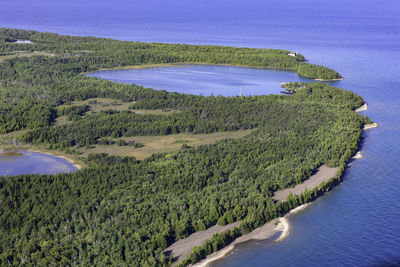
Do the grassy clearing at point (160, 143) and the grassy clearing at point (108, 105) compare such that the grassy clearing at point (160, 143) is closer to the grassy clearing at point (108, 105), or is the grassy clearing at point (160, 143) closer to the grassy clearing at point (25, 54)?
the grassy clearing at point (108, 105)

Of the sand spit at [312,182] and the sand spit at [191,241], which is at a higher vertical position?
the sand spit at [312,182]

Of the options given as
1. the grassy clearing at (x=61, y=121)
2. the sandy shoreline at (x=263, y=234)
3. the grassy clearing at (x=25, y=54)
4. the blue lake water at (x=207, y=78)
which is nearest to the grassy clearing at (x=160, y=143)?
the grassy clearing at (x=61, y=121)

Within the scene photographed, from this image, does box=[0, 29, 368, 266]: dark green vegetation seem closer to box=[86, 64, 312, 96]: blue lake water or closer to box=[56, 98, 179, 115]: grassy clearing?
box=[56, 98, 179, 115]: grassy clearing

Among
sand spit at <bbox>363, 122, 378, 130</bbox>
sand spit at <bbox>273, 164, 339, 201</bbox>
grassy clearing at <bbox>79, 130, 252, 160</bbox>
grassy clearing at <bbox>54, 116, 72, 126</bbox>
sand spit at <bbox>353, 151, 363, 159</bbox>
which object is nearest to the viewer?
sand spit at <bbox>273, 164, 339, 201</bbox>

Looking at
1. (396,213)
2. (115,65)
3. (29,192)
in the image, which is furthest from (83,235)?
(115,65)

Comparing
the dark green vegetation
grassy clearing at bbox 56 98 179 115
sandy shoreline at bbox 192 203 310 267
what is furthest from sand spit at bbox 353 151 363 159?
grassy clearing at bbox 56 98 179 115

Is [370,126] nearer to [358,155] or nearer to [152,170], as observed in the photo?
[358,155]
